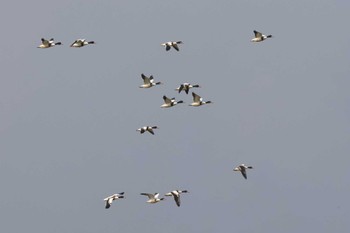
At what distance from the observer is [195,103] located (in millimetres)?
129000

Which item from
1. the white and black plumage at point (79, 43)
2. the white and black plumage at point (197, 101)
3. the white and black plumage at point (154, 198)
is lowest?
the white and black plumage at point (154, 198)

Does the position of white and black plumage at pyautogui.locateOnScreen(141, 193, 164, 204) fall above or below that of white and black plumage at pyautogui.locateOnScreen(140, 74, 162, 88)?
below

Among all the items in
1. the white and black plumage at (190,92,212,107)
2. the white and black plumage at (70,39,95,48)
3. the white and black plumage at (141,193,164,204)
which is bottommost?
the white and black plumage at (141,193,164,204)

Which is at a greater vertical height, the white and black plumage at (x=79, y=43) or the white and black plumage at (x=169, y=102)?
the white and black plumage at (x=79, y=43)

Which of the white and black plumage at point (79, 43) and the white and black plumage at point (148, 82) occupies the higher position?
the white and black plumage at point (79, 43)

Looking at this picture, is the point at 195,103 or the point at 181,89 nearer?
the point at 181,89

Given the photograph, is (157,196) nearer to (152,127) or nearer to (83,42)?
(152,127)

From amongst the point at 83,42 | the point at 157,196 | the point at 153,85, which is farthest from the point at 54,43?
the point at 157,196

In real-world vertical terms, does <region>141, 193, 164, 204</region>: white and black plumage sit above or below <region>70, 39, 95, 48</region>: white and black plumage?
below

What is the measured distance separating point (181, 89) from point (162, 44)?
17.9 ft

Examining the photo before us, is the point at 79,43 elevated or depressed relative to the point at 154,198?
elevated

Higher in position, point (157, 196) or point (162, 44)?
point (162, 44)

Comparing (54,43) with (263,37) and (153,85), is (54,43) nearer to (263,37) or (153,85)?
(153,85)

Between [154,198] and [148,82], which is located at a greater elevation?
[148,82]
